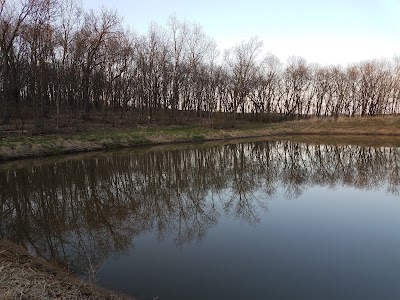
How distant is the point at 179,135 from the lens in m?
31.8

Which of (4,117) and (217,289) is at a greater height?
(4,117)

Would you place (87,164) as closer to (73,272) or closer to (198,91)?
(73,272)

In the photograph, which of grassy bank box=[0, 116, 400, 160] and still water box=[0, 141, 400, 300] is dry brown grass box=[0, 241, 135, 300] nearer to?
still water box=[0, 141, 400, 300]

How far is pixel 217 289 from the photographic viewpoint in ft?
16.8

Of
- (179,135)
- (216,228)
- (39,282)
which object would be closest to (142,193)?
(216,228)

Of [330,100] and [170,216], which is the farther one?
[330,100]

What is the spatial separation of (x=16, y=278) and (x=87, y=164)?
13.5m

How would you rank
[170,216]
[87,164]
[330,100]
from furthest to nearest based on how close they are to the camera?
[330,100]
[87,164]
[170,216]

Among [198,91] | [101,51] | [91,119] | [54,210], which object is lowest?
[54,210]

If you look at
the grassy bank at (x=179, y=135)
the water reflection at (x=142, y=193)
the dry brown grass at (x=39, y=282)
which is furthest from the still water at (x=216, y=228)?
the grassy bank at (x=179, y=135)

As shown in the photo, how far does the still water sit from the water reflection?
0.05m

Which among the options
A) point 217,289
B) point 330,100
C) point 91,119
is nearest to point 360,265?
point 217,289

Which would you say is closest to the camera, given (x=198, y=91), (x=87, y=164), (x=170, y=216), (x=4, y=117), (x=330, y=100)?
(x=170, y=216)

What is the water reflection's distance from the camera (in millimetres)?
7520
